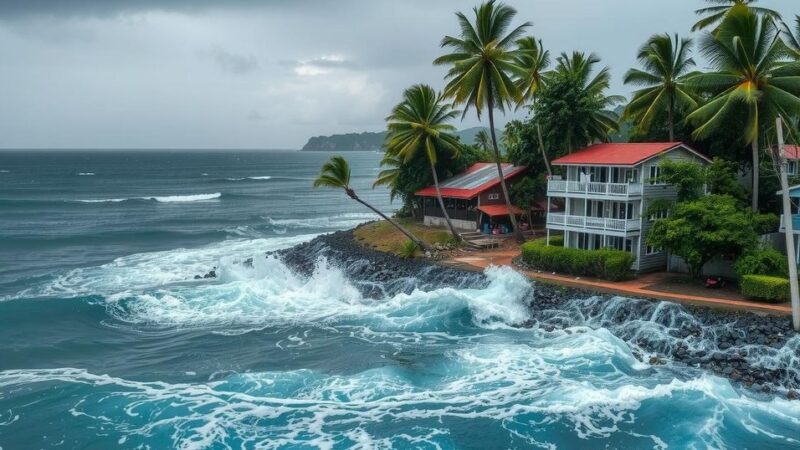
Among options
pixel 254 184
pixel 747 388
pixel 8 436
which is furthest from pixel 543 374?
pixel 254 184

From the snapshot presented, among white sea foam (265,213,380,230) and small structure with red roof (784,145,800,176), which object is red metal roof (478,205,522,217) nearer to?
small structure with red roof (784,145,800,176)

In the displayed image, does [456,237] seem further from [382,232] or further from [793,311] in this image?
[793,311]

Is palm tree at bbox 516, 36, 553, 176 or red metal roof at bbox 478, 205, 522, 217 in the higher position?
palm tree at bbox 516, 36, 553, 176

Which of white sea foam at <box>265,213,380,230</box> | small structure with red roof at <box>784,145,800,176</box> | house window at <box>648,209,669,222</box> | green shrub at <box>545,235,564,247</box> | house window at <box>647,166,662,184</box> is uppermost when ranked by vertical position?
small structure with red roof at <box>784,145,800,176</box>

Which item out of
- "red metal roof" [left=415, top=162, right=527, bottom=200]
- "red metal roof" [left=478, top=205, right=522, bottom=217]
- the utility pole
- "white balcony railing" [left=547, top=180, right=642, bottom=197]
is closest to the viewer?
the utility pole

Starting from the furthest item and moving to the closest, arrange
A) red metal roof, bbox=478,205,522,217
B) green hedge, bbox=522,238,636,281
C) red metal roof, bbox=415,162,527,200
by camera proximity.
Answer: red metal roof, bbox=415,162,527,200 → red metal roof, bbox=478,205,522,217 → green hedge, bbox=522,238,636,281

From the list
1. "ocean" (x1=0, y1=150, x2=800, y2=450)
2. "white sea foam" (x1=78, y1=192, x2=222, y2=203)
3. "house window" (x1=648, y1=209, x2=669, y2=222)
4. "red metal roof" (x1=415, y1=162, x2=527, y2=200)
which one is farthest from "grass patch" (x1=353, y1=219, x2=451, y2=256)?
"white sea foam" (x1=78, y1=192, x2=222, y2=203)

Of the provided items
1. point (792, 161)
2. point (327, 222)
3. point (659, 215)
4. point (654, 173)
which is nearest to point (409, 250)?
point (659, 215)
